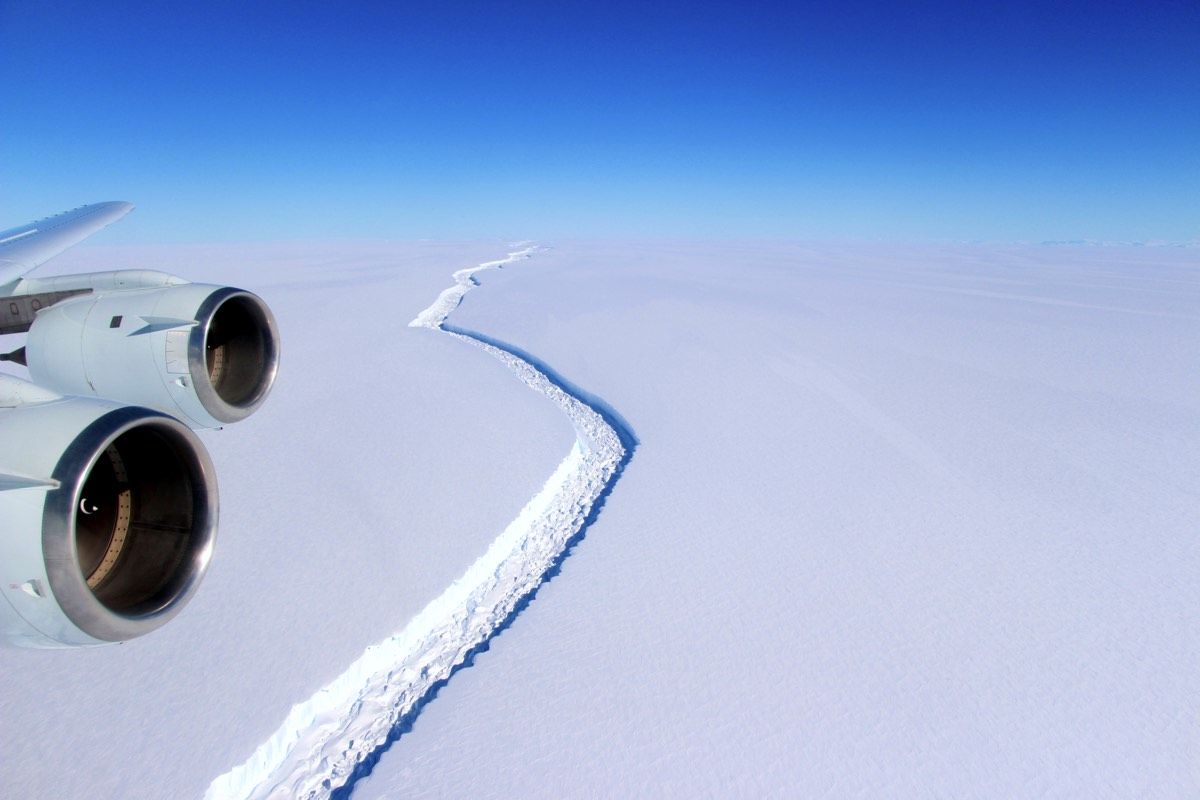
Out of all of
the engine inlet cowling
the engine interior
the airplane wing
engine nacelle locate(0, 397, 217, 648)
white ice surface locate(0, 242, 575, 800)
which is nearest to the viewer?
engine nacelle locate(0, 397, 217, 648)

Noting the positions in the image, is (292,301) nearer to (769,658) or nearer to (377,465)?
(377,465)

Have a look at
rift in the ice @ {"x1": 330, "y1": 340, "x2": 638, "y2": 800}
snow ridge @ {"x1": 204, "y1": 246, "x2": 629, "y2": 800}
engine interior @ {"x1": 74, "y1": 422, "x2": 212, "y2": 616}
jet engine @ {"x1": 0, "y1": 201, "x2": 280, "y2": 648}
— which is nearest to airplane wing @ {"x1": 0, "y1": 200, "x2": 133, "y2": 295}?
jet engine @ {"x1": 0, "y1": 201, "x2": 280, "y2": 648}

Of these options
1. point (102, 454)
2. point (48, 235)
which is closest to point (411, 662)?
point (102, 454)

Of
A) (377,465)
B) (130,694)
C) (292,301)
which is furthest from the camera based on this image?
(292,301)

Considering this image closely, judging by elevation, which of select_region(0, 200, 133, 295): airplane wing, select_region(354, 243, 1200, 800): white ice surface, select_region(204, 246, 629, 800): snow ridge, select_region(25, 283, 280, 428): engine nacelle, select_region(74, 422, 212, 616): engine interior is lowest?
select_region(204, 246, 629, 800): snow ridge

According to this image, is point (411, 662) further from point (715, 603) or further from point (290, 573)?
point (715, 603)

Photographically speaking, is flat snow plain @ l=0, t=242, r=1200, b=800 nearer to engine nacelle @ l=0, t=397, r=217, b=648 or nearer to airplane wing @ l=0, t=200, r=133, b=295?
engine nacelle @ l=0, t=397, r=217, b=648

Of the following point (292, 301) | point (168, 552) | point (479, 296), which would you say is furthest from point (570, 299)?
point (168, 552)
